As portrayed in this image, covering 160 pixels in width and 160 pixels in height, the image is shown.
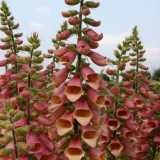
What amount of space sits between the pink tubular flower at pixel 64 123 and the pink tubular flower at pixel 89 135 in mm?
90

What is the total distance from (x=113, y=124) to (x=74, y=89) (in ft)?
4.11

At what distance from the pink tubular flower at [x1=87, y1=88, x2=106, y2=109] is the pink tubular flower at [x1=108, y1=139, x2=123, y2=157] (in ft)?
3.72

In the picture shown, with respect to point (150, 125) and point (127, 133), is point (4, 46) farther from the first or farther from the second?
point (150, 125)

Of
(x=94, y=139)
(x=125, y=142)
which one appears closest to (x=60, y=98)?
(x=94, y=139)

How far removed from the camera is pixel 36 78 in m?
2.71

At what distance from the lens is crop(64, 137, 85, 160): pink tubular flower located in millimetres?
2689

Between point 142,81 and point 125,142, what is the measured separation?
47.2 inches

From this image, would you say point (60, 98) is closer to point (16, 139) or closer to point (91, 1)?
point (16, 139)

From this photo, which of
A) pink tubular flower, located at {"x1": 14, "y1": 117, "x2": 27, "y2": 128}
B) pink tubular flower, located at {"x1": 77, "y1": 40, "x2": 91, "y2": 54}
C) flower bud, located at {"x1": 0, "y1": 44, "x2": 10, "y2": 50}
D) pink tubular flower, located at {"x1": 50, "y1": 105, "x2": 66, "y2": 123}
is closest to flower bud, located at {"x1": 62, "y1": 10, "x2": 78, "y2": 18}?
pink tubular flower, located at {"x1": 77, "y1": 40, "x2": 91, "y2": 54}

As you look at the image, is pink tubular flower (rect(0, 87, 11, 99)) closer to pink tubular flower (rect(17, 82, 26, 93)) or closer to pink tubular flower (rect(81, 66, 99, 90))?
pink tubular flower (rect(17, 82, 26, 93))

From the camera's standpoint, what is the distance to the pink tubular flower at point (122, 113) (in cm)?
393

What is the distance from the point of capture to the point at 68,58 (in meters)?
2.80

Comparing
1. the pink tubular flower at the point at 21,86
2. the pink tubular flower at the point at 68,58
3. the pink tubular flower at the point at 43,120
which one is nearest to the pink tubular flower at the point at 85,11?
the pink tubular flower at the point at 68,58

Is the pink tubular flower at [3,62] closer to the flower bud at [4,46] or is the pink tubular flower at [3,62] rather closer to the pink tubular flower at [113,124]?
the flower bud at [4,46]
